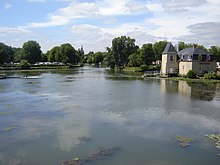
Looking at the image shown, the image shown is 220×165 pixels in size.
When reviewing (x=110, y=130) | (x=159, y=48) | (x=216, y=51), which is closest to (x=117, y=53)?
(x=159, y=48)

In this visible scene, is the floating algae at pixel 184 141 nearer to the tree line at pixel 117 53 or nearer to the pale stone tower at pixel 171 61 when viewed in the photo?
the pale stone tower at pixel 171 61

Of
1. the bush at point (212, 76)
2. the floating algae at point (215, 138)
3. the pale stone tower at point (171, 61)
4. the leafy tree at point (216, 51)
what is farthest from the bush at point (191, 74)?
the leafy tree at point (216, 51)

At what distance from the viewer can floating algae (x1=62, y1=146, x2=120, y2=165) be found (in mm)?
11548

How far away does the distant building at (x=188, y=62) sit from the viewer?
52062mm

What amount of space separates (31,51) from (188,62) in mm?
84097

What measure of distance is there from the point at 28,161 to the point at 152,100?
16833 mm

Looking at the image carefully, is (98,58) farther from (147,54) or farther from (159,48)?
(147,54)

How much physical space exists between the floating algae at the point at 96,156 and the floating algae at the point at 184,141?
326 centimetres

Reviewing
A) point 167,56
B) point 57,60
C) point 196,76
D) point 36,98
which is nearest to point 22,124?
point 36,98

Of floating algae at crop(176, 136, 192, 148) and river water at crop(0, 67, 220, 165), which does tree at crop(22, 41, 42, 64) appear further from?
floating algae at crop(176, 136, 192, 148)

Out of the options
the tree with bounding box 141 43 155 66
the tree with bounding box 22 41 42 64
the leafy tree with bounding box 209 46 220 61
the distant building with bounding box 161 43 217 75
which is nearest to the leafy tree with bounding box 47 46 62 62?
Answer: the tree with bounding box 22 41 42 64

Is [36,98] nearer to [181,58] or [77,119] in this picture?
[77,119]

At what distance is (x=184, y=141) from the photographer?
1426cm

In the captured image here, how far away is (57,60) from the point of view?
127 m
